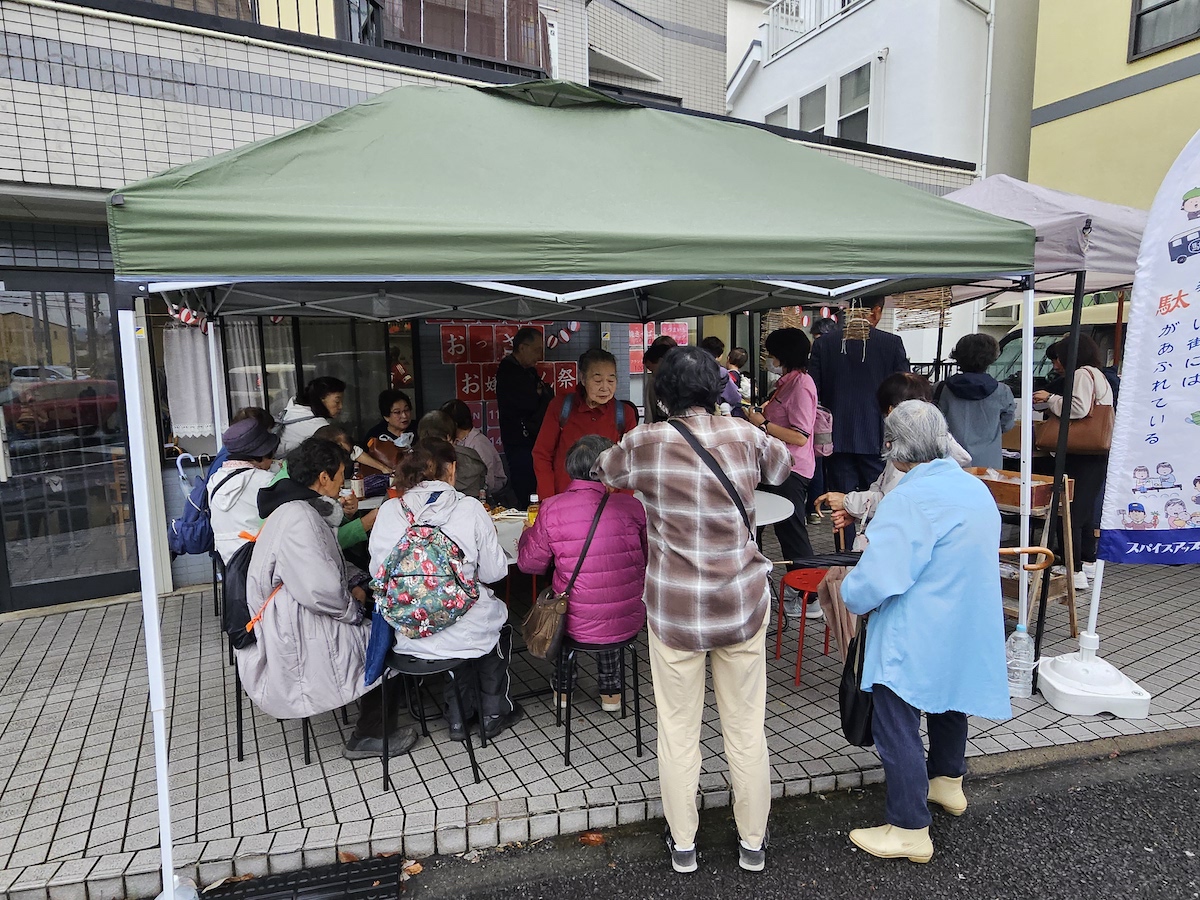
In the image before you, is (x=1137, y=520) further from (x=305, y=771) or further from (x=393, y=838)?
(x=305, y=771)

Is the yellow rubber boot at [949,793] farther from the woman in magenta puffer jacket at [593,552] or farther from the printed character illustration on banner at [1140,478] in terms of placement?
the printed character illustration on banner at [1140,478]

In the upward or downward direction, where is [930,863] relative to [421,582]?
downward

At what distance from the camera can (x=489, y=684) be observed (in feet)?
11.1

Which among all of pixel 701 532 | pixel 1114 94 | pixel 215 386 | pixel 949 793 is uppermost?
pixel 1114 94

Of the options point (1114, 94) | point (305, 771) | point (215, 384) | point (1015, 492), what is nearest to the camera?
point (305, 771)

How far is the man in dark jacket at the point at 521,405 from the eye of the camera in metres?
5.74

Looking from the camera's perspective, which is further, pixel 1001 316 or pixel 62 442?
pixel 1001 316

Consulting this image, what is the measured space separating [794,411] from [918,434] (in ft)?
6.46

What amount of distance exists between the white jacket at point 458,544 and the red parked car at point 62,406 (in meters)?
3.77

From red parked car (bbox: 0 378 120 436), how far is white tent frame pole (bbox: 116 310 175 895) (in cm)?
366

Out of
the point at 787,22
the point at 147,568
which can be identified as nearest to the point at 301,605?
the point at 147,568

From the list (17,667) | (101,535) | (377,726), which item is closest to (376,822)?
(377,726)

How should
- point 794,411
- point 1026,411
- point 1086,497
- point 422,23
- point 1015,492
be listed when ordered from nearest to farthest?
point 1026,411 → point 1015,492 → point 794,411 → point 1086,497 → point 422,23

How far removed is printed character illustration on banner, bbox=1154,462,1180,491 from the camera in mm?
3393
